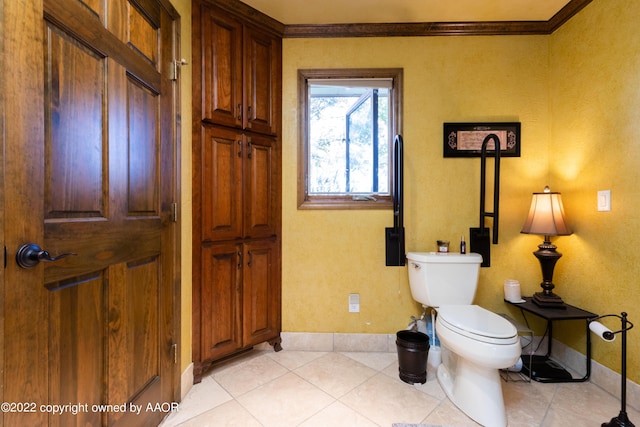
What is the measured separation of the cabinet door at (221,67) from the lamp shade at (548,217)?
207cm

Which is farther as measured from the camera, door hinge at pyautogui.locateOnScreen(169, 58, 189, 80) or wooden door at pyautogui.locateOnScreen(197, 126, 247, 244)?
wooden door at pyautogui.locateOnScreen(197, 126, 247, 244)

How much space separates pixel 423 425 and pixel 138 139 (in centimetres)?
188

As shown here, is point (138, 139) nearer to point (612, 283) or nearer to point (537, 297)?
point (537, 297)

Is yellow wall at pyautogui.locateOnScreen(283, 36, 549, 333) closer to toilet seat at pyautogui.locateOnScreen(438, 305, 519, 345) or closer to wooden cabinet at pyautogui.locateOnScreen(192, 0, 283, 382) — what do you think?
wooden cabinet at pyautogui.locateOnScreen(192, 0, 283, 382)

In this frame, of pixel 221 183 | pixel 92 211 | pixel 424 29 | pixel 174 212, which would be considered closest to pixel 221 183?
pixel 221 183

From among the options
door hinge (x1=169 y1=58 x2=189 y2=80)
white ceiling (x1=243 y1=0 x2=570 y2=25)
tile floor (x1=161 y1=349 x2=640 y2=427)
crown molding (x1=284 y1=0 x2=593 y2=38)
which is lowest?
tile floor (x1=161 y1=349 x2=640 y2=427)

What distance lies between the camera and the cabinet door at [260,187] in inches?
72.8

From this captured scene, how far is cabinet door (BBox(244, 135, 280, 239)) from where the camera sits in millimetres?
1850

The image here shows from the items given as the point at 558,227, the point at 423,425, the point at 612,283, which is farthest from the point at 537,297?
the point at 423,425

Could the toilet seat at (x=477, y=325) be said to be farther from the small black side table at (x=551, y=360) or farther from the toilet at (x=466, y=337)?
the small black side table at (x=551, y=360)

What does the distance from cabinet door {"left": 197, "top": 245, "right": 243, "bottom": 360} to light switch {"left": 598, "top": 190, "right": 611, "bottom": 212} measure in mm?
Result: 2264

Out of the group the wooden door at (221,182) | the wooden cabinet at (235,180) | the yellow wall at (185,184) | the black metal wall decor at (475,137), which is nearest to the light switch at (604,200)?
the black metal wall decor at (475,137)

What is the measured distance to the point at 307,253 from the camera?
80.9 inches

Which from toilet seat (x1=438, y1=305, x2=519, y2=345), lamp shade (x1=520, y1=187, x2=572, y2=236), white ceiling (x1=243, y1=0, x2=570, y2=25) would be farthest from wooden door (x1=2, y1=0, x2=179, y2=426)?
lamp shade (x1=520, y1=187, x2=572, y2=236)
